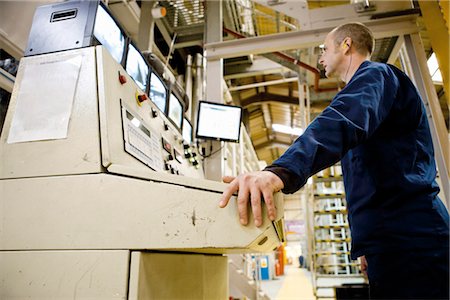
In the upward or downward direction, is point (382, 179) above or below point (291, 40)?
below

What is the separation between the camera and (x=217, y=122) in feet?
8.52

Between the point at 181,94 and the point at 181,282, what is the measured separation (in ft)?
7.31

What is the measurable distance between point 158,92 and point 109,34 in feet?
2.10

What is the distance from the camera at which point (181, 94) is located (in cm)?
304

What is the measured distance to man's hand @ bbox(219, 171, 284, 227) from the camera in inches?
29.0

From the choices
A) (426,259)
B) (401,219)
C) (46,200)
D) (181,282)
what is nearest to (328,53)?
(401,219)

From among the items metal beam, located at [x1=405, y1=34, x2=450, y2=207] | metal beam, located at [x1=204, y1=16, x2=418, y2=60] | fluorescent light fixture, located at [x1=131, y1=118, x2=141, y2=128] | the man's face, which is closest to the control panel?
fluorescent light fixture, located at [x1=131, y1=118, x2=141, y2=128]

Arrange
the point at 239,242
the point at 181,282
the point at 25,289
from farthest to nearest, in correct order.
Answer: the point at 181,282, the point at 25,289, the point at 239,242

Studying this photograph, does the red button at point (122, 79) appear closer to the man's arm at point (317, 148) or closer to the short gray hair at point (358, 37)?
the man's arm at point (317, 148)

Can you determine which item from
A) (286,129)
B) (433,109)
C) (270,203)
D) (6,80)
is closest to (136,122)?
(270,203)

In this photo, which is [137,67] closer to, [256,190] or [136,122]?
[136,122]

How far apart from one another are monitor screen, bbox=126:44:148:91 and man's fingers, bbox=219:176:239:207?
1120 mm

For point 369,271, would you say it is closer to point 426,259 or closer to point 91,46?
point 426,259

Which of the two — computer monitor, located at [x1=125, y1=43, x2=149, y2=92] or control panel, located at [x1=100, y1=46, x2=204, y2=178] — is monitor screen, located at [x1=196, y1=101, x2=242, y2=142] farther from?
computer monitor, located at [x1=125, y1=43, x2=149, y2=92]
